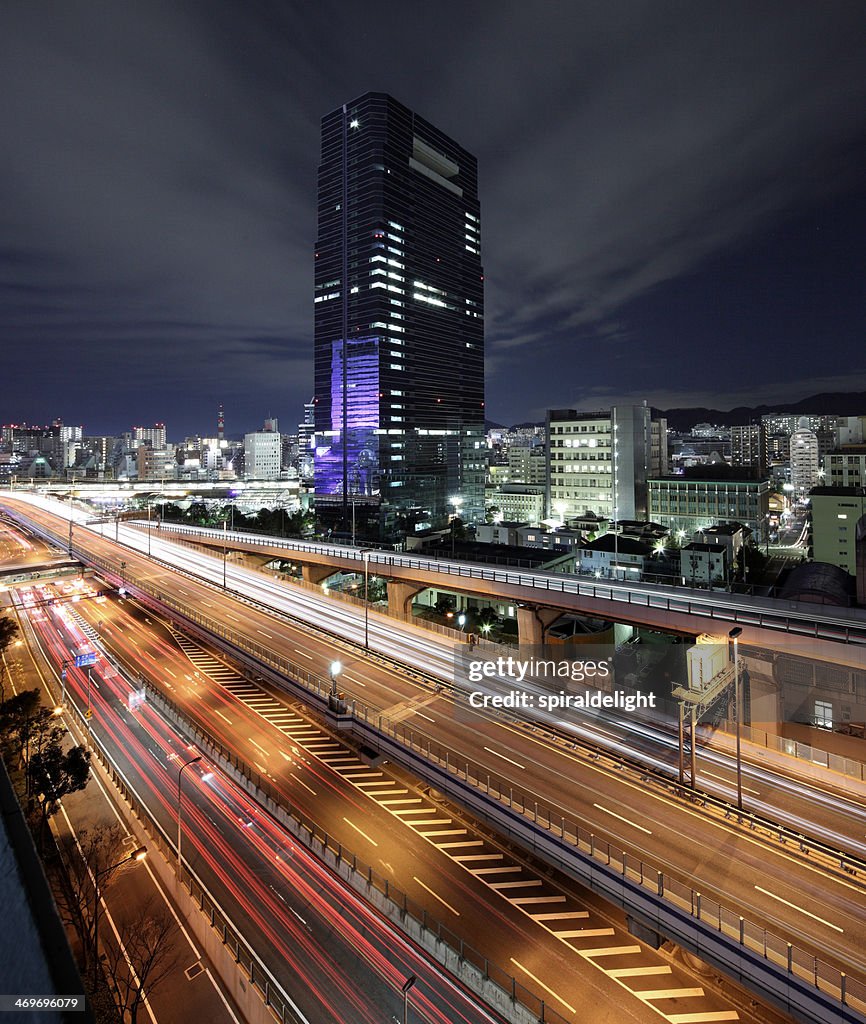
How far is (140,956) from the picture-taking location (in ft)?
62.0

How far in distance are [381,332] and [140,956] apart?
4273 inches

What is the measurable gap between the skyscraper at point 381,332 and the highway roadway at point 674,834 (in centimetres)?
8288

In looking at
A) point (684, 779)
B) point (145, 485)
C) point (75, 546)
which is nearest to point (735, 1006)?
point (684, 779)

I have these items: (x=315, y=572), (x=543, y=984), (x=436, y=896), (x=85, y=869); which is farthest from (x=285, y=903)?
(x=315, y=572)

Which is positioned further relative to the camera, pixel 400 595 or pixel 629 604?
pixel 400 595

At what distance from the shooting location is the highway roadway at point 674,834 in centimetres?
1465

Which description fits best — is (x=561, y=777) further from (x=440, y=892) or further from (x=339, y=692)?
(x=339, y=692)

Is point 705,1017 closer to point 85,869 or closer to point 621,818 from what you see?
point 621,818

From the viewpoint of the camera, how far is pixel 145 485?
16600cm

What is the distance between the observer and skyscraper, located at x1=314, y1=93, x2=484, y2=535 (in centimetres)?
11100

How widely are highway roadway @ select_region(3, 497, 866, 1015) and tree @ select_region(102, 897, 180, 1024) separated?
12294 mm

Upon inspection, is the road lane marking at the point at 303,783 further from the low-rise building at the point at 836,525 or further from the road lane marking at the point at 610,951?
the low-rise building at the point at 836,525

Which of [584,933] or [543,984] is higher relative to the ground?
[584,933]

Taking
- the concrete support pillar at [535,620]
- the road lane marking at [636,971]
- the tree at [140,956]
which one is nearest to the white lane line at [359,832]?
the tree at [140,956]
